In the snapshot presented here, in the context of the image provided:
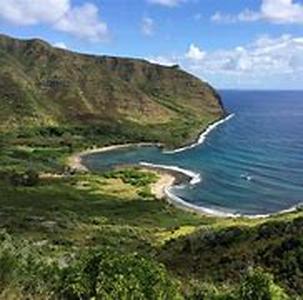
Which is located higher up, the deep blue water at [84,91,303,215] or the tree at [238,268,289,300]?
the tree at [238,268,289,300]

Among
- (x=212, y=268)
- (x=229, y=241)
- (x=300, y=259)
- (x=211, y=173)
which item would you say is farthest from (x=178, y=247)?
(x=211, y=173)

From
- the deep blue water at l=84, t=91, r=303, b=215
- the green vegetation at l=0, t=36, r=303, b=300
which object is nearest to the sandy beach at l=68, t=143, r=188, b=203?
the green vegetation at l=0, t=36, r=303, b=300

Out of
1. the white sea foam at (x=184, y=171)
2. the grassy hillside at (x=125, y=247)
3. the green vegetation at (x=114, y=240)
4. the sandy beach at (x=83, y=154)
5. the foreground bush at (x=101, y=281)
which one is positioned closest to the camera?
the foreground bush at (x=101, y=281)

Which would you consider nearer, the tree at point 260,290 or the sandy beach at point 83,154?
the tree at point 260,290

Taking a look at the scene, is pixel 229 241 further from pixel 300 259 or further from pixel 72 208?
pixel 72 208

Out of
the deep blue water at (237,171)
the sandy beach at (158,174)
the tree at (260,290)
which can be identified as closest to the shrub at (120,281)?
the tree at (260,290)

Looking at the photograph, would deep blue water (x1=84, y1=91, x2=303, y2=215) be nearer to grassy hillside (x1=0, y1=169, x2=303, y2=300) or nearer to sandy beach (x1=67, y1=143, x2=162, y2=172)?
sandy beach (x1=67, y1=143, x2=162, y2=172)

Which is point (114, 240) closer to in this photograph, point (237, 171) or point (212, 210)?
point (212, 210)

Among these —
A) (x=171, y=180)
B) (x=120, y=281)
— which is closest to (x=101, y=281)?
(x=120, y=281)

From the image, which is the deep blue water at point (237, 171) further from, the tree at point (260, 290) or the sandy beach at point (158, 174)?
the tree at point (260, 290)

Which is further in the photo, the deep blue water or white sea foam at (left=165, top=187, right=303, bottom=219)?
the deep blue water

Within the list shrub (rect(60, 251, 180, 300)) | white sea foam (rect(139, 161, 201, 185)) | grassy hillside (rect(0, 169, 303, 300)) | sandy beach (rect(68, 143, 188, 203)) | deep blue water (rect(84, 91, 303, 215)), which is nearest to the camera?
shrub (rect(60, 251, 180, 300))
